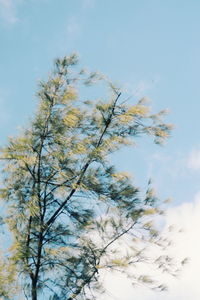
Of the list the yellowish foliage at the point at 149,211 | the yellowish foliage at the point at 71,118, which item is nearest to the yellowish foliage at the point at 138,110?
the yellowish foliage at the point at 71,118

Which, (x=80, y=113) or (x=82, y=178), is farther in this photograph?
(x=80, y=113)

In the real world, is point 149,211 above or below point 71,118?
below

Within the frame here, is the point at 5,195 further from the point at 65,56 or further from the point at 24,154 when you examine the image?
the point at 65,56

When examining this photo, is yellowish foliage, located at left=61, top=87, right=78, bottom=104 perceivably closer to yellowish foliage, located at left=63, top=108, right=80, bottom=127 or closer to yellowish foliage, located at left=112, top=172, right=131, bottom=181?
yellowish foliage, located at left=63, top=108, right=80, bottom=127

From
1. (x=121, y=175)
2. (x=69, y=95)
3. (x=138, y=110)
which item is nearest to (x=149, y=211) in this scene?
(x=121, y=175)

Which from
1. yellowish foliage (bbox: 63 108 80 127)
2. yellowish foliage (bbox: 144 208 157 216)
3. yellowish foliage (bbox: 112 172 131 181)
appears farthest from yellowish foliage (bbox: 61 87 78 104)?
yellowish foliage (bbox: 144 208 157 216)

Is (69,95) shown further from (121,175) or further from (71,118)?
(121,175)

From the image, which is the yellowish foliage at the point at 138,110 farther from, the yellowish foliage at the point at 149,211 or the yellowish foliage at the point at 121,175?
the yellowish foliage at the point at 149,211

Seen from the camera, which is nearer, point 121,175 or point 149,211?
point 121,175

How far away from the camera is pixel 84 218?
8273 mm

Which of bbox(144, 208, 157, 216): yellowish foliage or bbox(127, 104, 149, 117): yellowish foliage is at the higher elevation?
bbox(127, 104, 149, 117): yellowish foliage

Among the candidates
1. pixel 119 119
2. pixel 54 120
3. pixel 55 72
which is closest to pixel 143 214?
pixel 119 119

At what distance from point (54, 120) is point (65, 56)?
1.22m

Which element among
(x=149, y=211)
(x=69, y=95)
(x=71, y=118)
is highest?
(x=69, y=95)
